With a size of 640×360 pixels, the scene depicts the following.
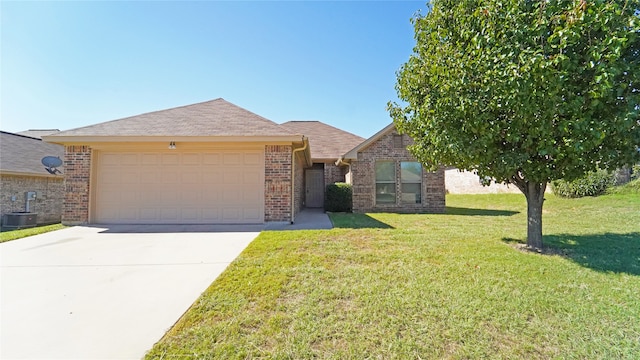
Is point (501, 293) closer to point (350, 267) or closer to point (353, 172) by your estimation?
point (350, 267)

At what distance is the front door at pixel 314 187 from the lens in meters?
15.1

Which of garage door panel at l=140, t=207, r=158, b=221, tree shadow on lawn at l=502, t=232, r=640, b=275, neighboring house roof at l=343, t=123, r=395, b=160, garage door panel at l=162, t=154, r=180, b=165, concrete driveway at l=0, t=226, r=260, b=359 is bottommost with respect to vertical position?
concrete driveway at l=0, t=226, r=260, b=359

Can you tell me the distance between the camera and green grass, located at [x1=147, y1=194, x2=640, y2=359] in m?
2.30

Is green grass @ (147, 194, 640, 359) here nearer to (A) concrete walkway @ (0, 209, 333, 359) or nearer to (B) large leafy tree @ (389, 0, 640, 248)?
(A) concrete walkway @ (0, 209, 333, 359)

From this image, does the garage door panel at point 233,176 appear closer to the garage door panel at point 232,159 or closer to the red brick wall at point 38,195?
the garage door panel at point 232,159

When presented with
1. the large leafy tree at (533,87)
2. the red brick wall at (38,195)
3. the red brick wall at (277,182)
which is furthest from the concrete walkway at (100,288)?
the red brick wall at (38,195)

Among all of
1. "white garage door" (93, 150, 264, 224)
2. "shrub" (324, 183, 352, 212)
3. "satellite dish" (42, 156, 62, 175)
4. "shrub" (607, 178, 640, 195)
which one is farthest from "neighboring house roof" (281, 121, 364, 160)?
"shrub" (607, 178, 640, 195)

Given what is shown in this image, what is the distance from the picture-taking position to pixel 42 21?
7.51 meters

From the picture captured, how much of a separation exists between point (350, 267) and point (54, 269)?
461 centimetres

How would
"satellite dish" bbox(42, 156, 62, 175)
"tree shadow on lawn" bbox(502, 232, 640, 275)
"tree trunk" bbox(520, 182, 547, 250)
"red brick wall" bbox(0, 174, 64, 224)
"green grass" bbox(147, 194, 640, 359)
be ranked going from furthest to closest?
1. "satellite dish" bbox(42, 156, 62, 175)
2. "red brick wall" bbox(0, 174, 64, 224)
3. "tree trunk" bbox(520, 182, 547, 250)
4. "tree shadow on lawn" bbox(502, 232, 640, 275)
5. "green grass" bbox(147, 194, 640, 359)

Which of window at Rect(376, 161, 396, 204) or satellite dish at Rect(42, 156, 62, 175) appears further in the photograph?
window at Rect(376, 161, 396, 204)

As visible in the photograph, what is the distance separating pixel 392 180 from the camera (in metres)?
12.1

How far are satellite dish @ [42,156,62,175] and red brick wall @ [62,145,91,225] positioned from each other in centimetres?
569

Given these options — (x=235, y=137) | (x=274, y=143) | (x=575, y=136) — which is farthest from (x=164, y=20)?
(x=575, y=136)
